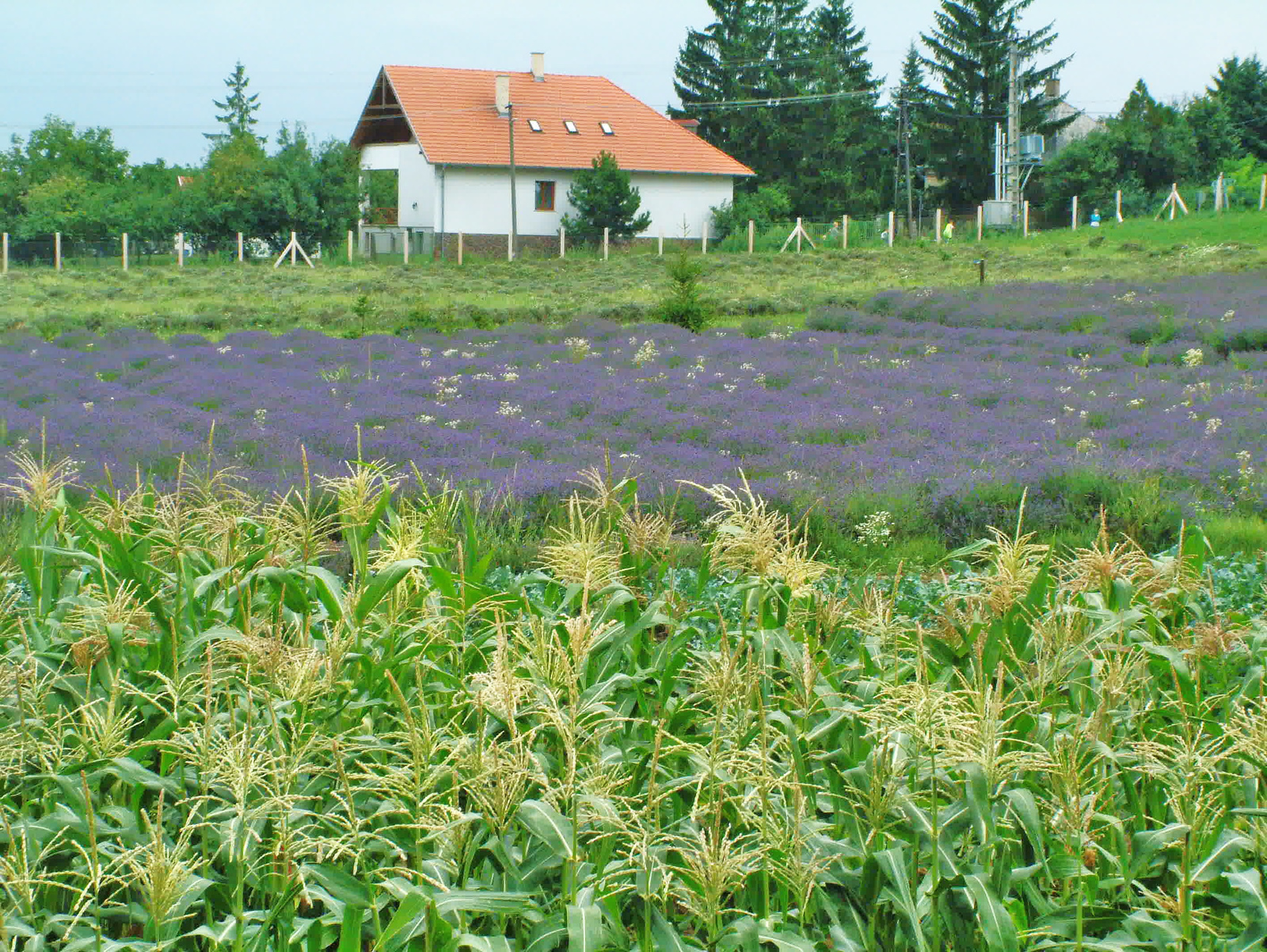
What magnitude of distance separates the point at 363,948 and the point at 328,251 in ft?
161

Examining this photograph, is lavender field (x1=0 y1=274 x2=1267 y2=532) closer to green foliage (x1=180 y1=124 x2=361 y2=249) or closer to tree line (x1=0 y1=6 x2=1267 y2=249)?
green foliage (x1=180 y1=124 x2=361 y2=249)

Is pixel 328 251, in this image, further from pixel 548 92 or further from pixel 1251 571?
pixel 1251 571

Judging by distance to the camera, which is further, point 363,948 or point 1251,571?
point 1251,571

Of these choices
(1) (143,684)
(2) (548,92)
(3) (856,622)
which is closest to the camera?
(1) (143,684)

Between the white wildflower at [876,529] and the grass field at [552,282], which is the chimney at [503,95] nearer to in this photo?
the grass field at [552,282]

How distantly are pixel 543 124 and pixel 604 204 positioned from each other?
7960 millimetres

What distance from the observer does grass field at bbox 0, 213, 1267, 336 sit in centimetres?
2352

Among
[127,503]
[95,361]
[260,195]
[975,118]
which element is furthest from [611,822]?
[975,118]

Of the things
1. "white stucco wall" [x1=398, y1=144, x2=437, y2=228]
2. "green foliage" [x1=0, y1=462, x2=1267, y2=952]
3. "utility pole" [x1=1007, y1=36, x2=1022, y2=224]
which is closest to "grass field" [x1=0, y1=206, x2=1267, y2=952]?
"green foliage" [x1=0, y1=462, x2=1267, y2=952]

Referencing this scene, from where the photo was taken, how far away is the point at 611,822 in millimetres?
2963

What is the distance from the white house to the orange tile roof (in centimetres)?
6

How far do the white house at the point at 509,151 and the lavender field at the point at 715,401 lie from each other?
32843 millimetres

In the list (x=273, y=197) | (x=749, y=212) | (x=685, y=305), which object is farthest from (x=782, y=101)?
(x=685, y=305)

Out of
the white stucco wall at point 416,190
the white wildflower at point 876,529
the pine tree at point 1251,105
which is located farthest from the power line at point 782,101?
the white wildflower at point 876,529
